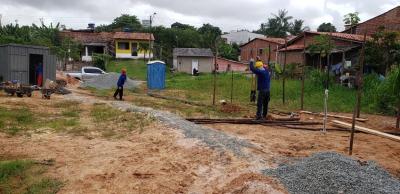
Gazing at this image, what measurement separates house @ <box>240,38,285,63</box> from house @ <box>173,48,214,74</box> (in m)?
4.38

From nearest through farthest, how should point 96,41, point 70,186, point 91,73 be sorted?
point 70,186, point 91,73, point 96,41

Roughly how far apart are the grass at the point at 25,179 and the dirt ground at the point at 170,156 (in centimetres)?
21

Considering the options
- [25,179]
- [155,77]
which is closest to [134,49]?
[155,77]

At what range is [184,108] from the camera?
615 inches

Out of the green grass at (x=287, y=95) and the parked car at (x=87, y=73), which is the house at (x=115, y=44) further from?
the green grass at (x=287, y=95)

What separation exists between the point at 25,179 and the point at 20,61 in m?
16.2

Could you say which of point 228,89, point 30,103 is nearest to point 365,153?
point 30,103

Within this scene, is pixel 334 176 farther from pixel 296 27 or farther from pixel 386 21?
pixel 296 27

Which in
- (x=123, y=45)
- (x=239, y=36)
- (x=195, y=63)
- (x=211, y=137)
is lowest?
(x=211, y=137)

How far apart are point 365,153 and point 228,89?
1526 cm

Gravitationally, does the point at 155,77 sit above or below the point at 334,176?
above

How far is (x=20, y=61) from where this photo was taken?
21.5 m

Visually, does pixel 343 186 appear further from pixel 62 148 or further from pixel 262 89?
pixel 262 89

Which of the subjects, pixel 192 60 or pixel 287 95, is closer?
pixel 287 95
